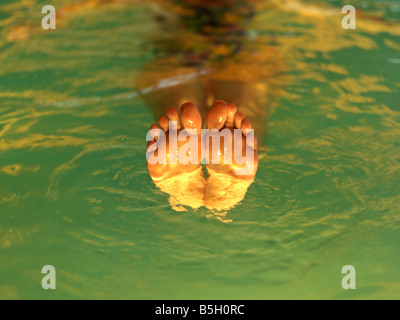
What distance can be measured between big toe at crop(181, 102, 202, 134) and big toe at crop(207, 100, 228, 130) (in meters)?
0.05

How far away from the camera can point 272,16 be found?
2.93 meters

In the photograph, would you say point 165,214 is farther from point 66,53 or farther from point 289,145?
point 66,53

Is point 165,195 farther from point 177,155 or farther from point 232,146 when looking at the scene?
point 232,146

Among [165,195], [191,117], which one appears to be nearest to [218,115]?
[191,117]

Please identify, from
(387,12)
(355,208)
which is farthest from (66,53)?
(387,12)

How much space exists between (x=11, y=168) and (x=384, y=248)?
5.51 ft

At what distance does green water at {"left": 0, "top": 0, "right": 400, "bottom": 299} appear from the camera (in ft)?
4.99

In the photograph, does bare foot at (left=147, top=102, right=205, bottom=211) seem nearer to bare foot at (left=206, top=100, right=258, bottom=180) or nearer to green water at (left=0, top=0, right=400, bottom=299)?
bare foot at (left=206, top=100, right=258, bottom=180)

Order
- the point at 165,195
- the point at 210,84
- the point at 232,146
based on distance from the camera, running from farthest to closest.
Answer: the point at 210,84, the point at 165,195, the point at 232,146

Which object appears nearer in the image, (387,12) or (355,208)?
(355,208)

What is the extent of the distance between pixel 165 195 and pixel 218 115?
446 millimetres

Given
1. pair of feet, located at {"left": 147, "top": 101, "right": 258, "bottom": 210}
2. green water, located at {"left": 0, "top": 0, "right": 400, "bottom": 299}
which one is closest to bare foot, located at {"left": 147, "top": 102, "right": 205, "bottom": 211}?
pair of feet, located at {"left": 147, "top": 101, "right": 258, "bottom": 210}

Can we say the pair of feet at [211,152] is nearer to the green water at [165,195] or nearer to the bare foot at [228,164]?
the bare foot at [228,164]

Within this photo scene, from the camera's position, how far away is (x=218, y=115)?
1.47 m
